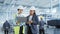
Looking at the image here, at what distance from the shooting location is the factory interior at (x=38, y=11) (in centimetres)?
412

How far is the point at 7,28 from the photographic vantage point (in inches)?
164

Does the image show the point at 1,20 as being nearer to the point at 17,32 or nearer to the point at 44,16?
the point at 17,32

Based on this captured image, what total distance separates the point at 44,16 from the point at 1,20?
1.10m

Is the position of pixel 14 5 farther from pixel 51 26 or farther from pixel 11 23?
pixel 51 26

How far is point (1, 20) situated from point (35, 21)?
860 millimetres

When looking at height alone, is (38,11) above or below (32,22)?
→ above

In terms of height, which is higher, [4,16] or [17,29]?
[4,16]

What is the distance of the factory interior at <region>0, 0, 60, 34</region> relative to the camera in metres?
4.12

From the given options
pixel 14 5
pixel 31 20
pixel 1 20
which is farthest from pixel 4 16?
pixel 31 20

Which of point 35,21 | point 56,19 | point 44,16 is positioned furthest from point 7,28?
point 56,19

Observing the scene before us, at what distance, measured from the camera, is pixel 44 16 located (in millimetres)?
4180

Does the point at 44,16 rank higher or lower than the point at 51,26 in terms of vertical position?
higher

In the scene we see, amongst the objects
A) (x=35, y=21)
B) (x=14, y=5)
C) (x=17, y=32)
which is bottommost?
(x=17, y=32)

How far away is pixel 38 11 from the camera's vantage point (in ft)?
13.7
